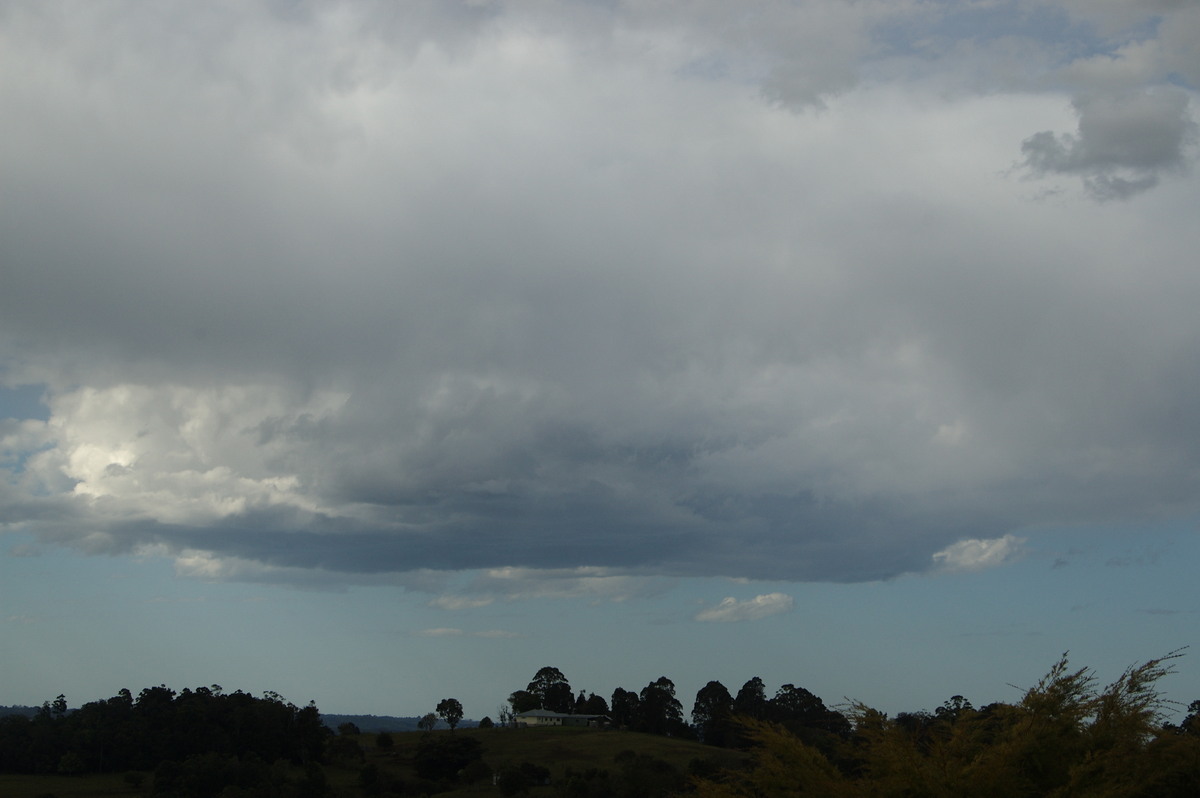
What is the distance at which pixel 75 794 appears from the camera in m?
117

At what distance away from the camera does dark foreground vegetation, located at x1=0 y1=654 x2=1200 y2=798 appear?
2059 cm

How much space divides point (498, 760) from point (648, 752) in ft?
77.2

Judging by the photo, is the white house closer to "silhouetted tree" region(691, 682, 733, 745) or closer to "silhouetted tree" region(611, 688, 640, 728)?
"silhouetted tree" region(611, 688, 640, 728)

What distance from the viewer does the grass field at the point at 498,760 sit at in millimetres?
116562

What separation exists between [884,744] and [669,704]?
17012 cm

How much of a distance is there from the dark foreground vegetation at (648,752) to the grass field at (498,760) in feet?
2.00

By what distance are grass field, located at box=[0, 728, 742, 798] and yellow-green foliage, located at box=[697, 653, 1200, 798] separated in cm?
8291

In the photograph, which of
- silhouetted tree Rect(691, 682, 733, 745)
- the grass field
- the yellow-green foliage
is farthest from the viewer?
silhouetted tree Rect(691, 682, 733, 745)

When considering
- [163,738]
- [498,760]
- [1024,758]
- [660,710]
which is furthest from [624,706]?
[1024,758]

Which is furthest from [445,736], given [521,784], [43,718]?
[43,718]

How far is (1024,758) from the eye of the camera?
21891mm

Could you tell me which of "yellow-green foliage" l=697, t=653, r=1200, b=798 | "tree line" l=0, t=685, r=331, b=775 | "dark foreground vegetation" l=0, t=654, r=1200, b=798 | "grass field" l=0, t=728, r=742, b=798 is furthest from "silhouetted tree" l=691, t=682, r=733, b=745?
"yellow-green foliage" l=697, t=653, r=1200, b=798

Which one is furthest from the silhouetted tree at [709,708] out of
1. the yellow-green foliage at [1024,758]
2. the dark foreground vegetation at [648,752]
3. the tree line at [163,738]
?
the yellow-green foliage at [1024,758]

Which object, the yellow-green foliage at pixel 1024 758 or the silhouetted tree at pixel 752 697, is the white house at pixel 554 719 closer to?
the silhouetted tree at pixel 752 697
